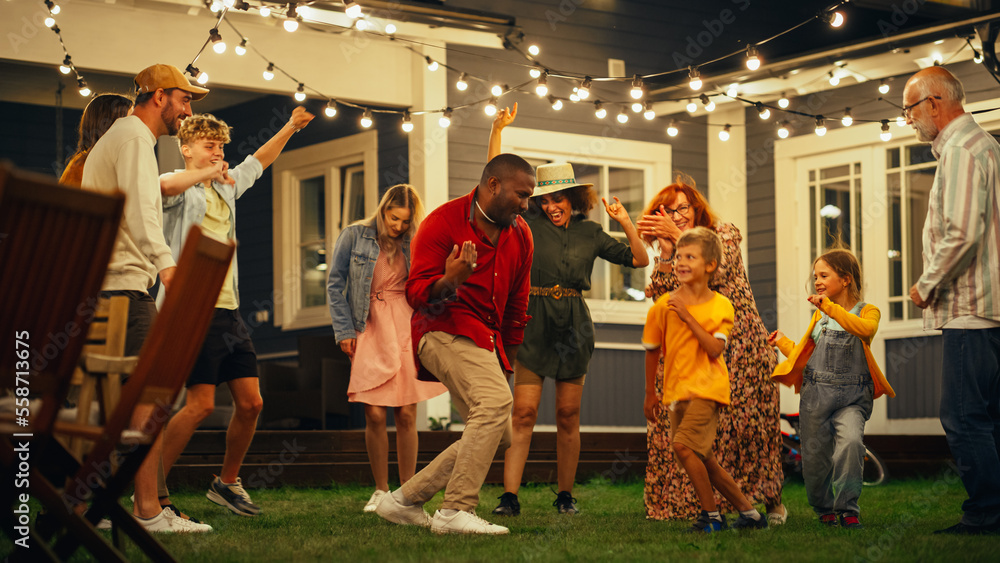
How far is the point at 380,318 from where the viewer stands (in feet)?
17.4

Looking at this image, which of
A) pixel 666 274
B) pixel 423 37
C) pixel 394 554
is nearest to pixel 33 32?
pixel 423 37

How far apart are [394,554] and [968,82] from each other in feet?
24.2

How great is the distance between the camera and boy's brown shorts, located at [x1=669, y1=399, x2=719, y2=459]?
13.1ft

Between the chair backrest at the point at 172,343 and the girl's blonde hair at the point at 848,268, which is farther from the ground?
the girl's blonde hair at the point at 848,268

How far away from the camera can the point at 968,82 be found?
8719 mm

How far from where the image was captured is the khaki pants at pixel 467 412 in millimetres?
3826

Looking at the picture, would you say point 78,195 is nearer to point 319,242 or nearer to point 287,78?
point 287,78

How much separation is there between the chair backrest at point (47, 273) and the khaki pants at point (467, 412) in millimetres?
1900

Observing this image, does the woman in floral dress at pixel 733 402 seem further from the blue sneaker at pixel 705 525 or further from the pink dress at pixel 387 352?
the pink dress at pixel 387 352

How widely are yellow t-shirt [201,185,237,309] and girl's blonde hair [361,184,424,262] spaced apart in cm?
82

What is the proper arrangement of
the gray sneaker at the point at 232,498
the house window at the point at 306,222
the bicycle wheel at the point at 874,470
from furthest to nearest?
1. the house window at the point at 306,222
2. the bicycle wheel at the point at 874,470
3. the gray sneaker at the point at 232,498

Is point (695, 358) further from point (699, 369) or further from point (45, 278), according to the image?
point (45, 278)

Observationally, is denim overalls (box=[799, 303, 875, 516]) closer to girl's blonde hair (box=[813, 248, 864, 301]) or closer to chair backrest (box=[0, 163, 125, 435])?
girl's blonde hair (box=[813, 248, 864, 301])

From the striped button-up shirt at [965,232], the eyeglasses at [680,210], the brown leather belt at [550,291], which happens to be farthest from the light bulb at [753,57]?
the striped button-up shirt at [965,232]
